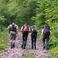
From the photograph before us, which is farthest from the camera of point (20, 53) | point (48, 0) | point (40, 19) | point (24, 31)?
point (40, 19)

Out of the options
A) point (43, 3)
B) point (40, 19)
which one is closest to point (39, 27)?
point (40, 19)

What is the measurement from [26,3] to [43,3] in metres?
12.2

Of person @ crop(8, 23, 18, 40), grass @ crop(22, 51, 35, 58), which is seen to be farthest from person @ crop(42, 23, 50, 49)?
grass @ crop(22, 51, 35, 58)

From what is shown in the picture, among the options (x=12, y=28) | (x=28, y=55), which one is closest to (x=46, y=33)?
(x=12, y=28)

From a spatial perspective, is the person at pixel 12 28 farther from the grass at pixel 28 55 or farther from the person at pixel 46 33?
the grass at pixel 28 55

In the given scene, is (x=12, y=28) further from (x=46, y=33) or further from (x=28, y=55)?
(x=28, y=55)

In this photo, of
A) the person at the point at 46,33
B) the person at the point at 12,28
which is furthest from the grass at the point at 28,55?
the person at the point at 12,28

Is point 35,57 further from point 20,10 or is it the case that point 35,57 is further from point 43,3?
point 20,10

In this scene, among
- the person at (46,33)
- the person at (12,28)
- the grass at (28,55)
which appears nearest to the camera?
the grass at (28,55)

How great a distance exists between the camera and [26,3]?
39.9 metres

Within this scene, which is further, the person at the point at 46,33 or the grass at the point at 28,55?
the person at the point at 46,33

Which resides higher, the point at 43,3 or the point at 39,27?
the point at 43,3

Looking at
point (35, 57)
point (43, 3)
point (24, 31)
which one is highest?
point (43, 3)

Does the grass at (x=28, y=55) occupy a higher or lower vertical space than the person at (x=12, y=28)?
lower
